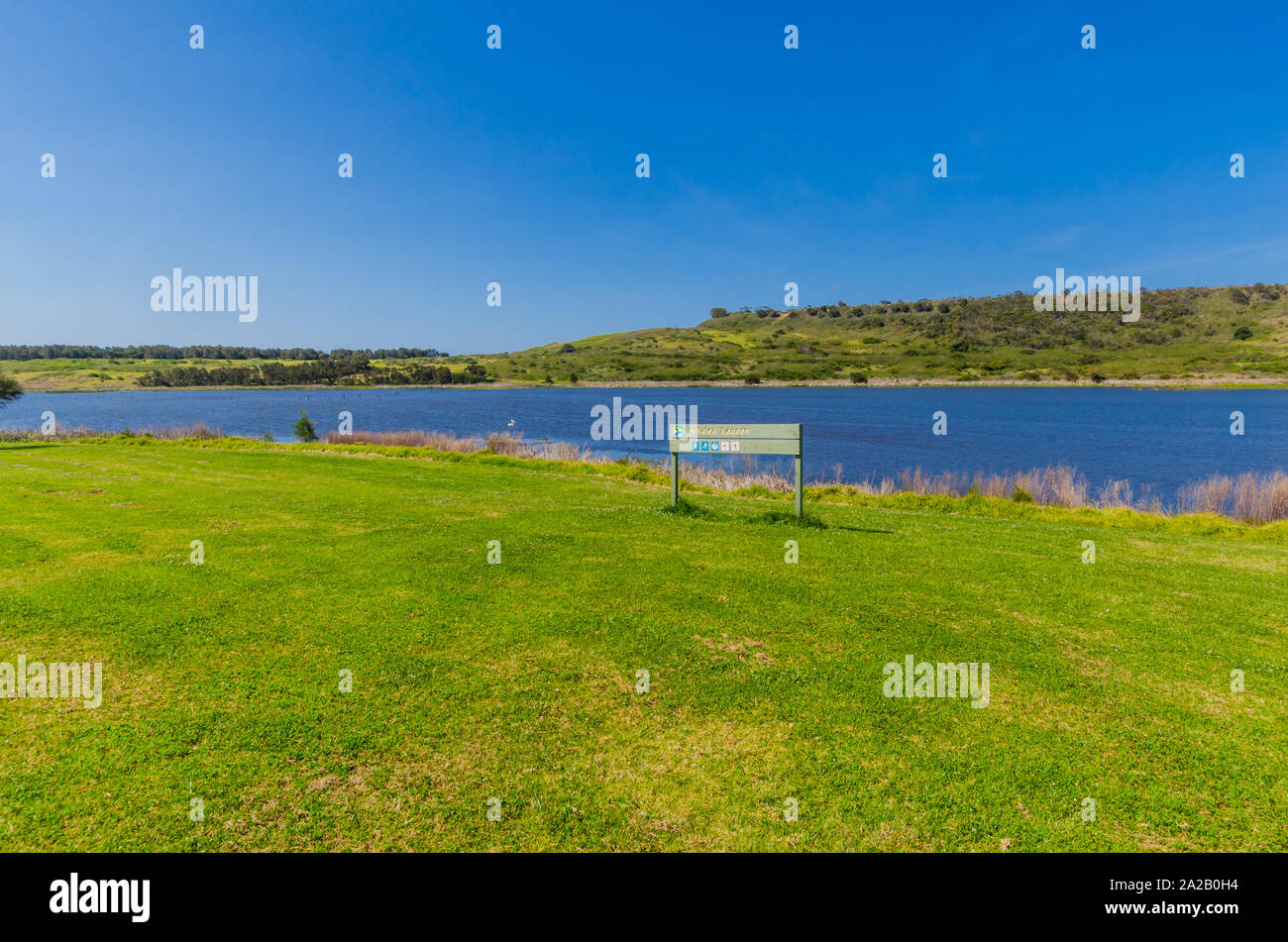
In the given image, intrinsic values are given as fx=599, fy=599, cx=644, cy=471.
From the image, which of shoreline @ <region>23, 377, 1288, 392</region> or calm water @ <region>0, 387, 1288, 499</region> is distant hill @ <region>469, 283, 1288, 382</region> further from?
calm water @ <region>0, 387, 1288, 499</region>

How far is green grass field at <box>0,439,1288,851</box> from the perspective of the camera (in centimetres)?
454

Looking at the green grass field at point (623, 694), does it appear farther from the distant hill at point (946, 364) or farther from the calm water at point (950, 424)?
the distant hill at point (946, 364)

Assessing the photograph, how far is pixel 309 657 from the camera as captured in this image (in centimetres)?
697

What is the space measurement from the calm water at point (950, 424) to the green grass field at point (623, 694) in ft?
91.8

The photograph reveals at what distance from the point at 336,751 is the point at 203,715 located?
63.4 inches

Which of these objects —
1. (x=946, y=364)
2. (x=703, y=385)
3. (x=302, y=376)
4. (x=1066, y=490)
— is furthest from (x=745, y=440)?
(x=302, y=376)

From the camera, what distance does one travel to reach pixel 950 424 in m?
72.8

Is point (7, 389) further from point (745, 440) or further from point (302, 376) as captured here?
point (302, 376)

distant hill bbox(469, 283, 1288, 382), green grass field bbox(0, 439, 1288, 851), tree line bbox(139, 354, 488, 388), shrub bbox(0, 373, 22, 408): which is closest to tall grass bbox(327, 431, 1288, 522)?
green grass field bbox(0, 439, 1288, 851)

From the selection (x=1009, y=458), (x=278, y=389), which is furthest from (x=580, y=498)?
(x=278, y=389)

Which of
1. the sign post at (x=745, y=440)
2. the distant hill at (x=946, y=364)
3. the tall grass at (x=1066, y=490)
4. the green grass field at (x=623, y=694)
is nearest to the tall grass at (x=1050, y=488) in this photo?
the tall grass at (x=1066, y=490)
